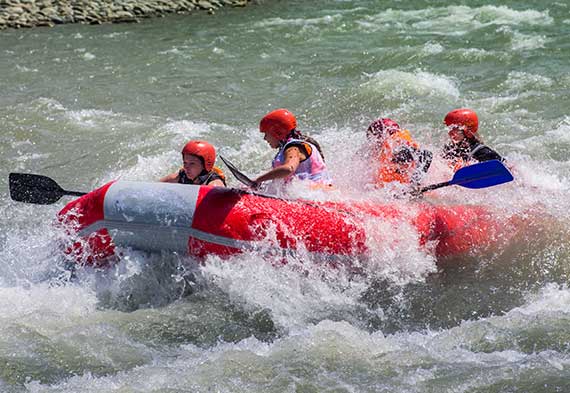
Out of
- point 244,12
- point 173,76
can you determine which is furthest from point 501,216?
point 244,12

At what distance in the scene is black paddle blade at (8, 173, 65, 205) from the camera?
22.8ft

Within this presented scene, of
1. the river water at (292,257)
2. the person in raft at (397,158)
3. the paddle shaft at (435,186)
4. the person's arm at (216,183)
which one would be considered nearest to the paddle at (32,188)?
the river water at (292,257)

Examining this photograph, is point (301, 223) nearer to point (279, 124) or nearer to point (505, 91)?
point (279, 124)

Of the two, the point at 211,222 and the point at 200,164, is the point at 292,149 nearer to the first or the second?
the point at 200,164

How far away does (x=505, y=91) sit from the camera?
11344mm

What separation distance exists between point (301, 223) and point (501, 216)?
1671 millimetres

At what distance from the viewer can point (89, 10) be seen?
1736cm

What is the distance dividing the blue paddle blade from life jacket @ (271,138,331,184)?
1029 millimetres

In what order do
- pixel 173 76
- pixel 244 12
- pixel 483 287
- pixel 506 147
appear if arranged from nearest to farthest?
pixel 483 287 < pixel 506 147 < pixel 173 76 < pixel 244 12

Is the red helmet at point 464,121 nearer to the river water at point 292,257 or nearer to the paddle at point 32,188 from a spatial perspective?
the river water at point 292,257

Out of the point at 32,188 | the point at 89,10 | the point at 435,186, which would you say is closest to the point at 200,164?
the point at 32,188

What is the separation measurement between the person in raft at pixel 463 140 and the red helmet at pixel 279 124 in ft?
5.26

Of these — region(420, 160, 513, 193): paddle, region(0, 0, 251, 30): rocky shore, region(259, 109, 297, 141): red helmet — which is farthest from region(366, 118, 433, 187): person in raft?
region(0, 0, 251, 30): rocky shore

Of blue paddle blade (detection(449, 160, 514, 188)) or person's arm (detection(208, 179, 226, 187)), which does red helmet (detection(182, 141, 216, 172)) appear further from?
blue paddle blade (detection(449, 160, 514, 188))
